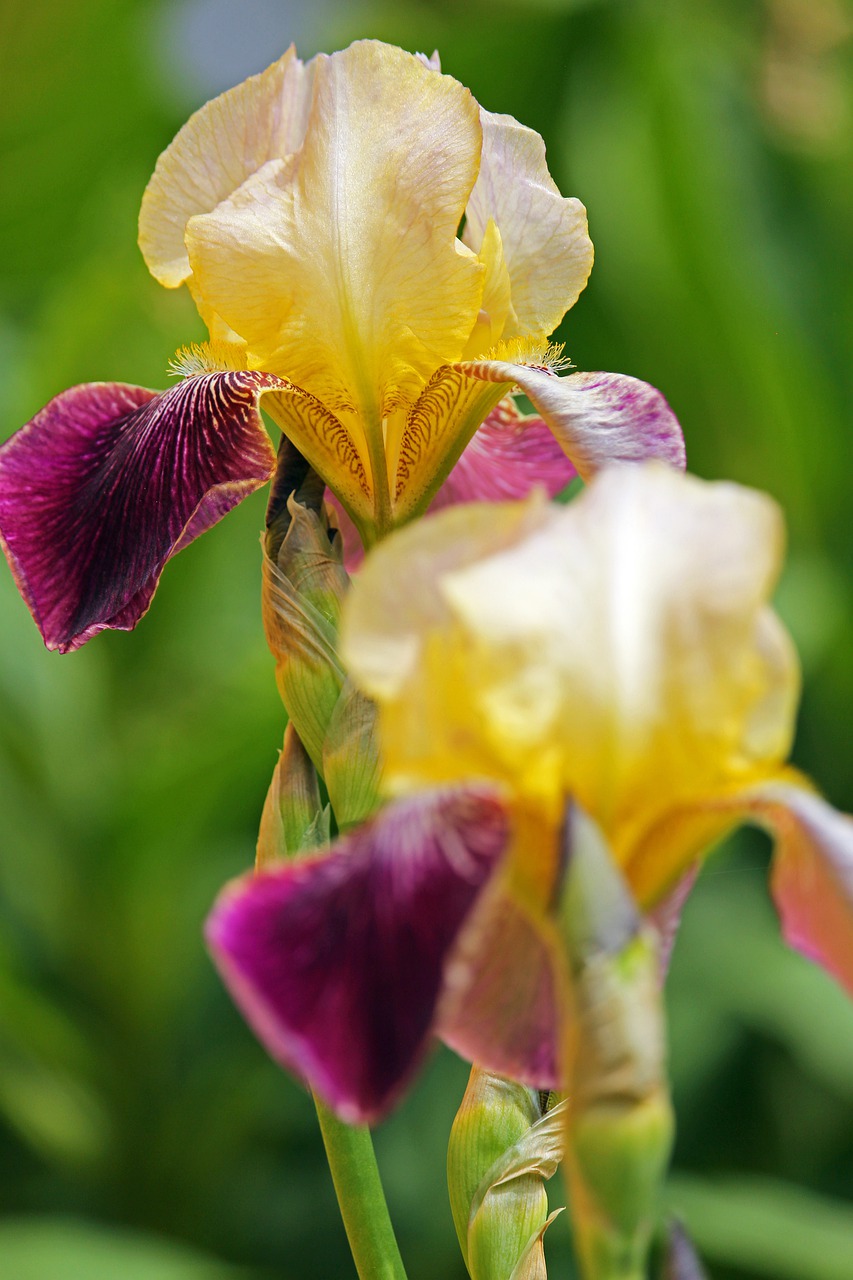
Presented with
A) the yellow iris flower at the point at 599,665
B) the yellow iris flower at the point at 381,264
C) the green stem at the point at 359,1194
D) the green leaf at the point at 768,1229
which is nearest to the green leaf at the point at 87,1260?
the green leaf at the point at 768,1229

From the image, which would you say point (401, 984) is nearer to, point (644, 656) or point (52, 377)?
point (644, 656)

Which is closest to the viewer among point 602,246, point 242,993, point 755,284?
point 242,993

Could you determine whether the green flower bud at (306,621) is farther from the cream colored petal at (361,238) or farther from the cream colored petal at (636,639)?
the cream colored petal at (636,639)

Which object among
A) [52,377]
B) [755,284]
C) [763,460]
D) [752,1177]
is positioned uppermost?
[52,377]

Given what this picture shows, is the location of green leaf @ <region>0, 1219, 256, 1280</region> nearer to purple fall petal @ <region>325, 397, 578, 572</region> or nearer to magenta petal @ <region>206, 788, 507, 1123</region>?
purple fall petal @ <region>325, 397, 578, 572</region>

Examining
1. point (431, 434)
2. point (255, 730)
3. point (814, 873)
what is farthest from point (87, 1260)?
point (814, 873)

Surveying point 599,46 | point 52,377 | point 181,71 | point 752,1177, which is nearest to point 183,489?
point 52,377
